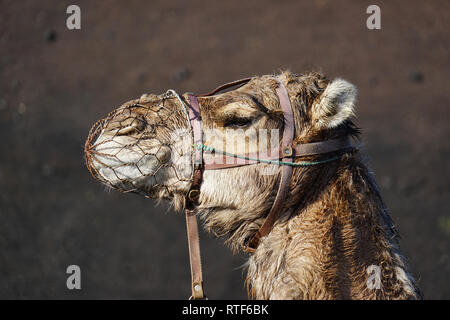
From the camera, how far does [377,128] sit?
984 cm

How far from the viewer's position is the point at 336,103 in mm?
3125

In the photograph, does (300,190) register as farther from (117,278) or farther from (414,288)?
(117,278)

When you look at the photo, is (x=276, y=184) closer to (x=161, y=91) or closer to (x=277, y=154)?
(x=277, y=154)

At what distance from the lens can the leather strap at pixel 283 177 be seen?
3.16 metres

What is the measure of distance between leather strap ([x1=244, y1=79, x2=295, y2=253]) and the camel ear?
7.1 inches

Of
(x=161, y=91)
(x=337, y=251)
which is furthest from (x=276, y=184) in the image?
(x=161, y=91)

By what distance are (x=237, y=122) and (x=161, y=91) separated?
708 centimetres

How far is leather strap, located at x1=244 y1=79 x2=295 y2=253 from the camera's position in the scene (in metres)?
3.16

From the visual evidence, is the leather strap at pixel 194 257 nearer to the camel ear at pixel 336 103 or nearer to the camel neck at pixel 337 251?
the camel neck at pixel 337 251
